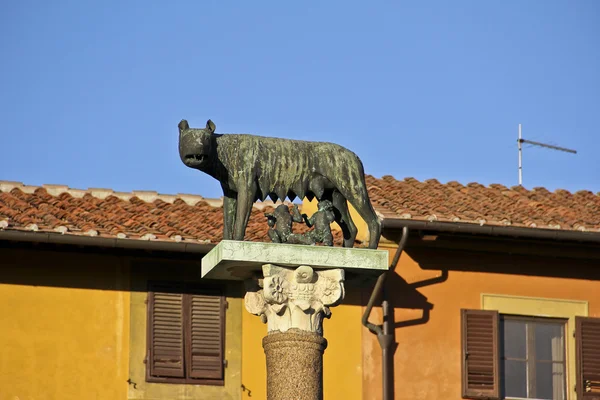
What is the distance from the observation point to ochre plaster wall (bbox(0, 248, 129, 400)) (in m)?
21.9

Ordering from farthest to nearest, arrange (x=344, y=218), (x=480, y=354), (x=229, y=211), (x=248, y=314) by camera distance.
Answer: (x=480, y=354), (x=248, y=314), (x=344, y=218), (x=229, y=211)

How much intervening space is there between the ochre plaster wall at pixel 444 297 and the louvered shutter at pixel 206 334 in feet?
5.91

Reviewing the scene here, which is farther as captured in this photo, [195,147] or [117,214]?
[117,214]

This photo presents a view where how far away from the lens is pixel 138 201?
77.8ft

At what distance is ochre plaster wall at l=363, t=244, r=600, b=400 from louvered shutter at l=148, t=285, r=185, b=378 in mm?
2292

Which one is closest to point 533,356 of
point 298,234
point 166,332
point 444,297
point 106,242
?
point 444,297

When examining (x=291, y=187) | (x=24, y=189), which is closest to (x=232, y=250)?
(x=291, y=187)

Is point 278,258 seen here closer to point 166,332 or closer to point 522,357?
point 166,332

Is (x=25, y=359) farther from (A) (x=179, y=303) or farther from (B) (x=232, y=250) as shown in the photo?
(B) (x=232, y=250)

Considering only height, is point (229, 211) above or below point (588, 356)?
above

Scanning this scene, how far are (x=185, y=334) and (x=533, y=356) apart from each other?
4434 mm

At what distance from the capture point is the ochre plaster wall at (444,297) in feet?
74.7

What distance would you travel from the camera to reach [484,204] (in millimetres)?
23906

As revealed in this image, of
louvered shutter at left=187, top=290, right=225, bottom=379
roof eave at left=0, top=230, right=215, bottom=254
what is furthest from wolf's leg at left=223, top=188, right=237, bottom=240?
louvered shutter at left=187, top=290, right=225, bottom=379
